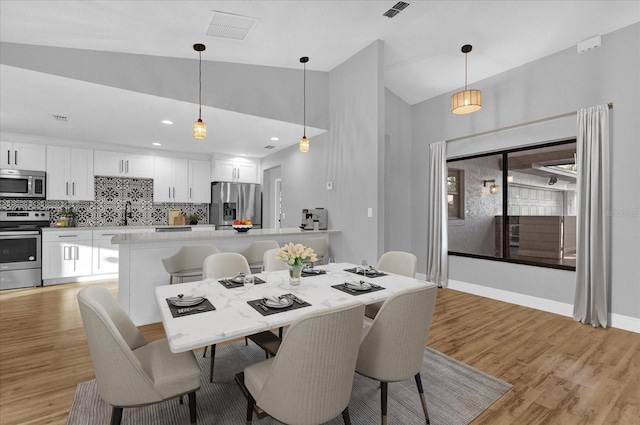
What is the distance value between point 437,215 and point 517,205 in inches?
43.6

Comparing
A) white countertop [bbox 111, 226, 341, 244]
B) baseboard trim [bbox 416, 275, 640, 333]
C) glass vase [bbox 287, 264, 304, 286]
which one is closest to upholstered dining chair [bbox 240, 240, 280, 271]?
white countertop [bbox 111, 226, 341, 244]

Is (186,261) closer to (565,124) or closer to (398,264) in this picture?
(398,264)

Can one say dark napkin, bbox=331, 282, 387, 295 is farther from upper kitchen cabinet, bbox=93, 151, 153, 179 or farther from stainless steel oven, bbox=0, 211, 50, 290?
upper kitchen cabinet, bbox=93, 151, 153, 179

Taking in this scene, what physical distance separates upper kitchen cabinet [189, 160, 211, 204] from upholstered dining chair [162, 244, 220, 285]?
11.8 feet

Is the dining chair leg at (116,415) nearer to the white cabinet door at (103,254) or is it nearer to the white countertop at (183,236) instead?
the white countertop at (183,236)

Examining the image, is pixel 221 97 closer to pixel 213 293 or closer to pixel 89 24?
pixel 89 24

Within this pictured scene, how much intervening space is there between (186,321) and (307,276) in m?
1.15

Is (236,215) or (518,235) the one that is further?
(236,215)

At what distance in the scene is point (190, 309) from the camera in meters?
1.62

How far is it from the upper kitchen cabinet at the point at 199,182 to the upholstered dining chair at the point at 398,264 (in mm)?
4896

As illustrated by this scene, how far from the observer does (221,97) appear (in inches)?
155

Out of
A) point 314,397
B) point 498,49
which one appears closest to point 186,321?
point 314,397

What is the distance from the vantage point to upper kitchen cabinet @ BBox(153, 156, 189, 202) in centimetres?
619

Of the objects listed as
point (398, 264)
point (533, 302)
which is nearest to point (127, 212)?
point (398, 264)
